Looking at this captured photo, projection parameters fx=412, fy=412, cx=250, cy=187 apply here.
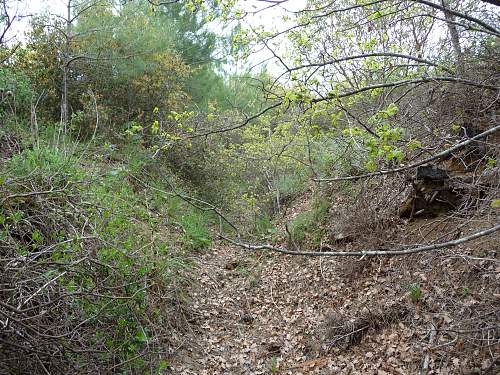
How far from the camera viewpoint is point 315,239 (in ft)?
24.9

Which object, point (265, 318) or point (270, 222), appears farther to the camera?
point (270, 222)

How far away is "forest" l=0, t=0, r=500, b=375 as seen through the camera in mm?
3781

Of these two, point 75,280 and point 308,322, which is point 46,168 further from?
point 308,322

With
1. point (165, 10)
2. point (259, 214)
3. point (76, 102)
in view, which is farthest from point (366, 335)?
point (165, 10)

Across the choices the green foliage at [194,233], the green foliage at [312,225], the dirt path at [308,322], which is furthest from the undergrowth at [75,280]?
the green foliage at [312,225]

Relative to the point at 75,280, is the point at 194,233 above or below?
below

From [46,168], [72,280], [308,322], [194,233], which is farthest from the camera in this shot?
[194,233]

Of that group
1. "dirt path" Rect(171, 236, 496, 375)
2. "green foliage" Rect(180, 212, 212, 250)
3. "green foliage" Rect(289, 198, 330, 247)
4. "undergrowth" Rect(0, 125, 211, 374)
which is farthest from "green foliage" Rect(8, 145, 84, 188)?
"green foliage" Rect(289, 198, 330, 247)

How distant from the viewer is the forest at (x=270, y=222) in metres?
3.78

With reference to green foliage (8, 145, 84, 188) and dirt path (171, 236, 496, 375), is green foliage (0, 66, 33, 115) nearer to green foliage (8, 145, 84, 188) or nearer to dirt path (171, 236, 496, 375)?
green foliage (8, 145, 84, 188)

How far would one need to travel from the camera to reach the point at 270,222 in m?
10.2

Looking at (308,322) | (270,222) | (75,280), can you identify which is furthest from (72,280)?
(270,222)

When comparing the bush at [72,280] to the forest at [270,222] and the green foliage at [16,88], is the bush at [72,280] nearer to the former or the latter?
the forest at [270,222]

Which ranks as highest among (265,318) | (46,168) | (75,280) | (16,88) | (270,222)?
(16,88)
